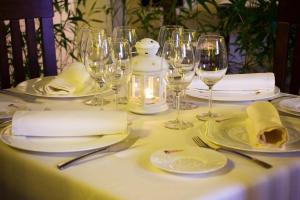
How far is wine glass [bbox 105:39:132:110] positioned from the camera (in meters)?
1.13

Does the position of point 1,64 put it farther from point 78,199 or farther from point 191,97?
point 78,199

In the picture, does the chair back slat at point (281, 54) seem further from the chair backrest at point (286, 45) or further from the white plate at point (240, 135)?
the white plate at point (240, 135)

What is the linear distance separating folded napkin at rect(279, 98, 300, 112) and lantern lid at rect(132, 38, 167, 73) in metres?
0.33

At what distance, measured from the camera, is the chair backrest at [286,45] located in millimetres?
1713

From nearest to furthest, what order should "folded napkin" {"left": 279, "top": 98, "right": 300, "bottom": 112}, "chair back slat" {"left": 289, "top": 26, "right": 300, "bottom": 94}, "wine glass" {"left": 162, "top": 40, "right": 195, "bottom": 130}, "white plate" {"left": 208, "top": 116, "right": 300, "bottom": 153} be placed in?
"white plate" {"left": 208, "top": 116, "right": 300, "bottom": 153}, "wine glass" {"left": 162, "top": 40, "right": 195, "bottom": 130}, "folded napkin" {"left": 279, "top": 98, "right": 300, "bottom": 112}, "chair back slat" {"left": 289, "top": 26, "right": 300, "bottom": 94}

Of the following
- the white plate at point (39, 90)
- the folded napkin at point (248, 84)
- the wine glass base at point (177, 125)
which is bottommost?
the wine glass base at point (177, 125)

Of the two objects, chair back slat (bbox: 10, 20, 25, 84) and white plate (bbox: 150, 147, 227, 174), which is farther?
chair back slat (bbox: 10, 20, 25, 84)

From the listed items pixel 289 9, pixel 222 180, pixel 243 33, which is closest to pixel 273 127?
pixel 222 180

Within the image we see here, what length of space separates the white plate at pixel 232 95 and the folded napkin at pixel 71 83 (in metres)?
0.30

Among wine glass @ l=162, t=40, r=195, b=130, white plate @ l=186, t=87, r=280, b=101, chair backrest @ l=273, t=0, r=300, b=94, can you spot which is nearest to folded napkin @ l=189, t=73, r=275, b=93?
white plate @ l=186, t=87, r=280, b=101

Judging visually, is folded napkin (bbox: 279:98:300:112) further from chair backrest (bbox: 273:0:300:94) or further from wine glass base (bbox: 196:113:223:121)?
chair backrest (bbox: 273:0:300:94)

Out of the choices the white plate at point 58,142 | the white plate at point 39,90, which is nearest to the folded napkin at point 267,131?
the white plate at point 58,142

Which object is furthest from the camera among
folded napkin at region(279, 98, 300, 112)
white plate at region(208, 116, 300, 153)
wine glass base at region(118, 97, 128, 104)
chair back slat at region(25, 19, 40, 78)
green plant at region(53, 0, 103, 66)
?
green plant at region(53, 0, 103, 66)

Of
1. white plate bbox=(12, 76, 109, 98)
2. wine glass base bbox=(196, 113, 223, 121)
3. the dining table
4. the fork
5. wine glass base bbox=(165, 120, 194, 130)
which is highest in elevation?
white plate bbox=(12, 76, 109, 98)
